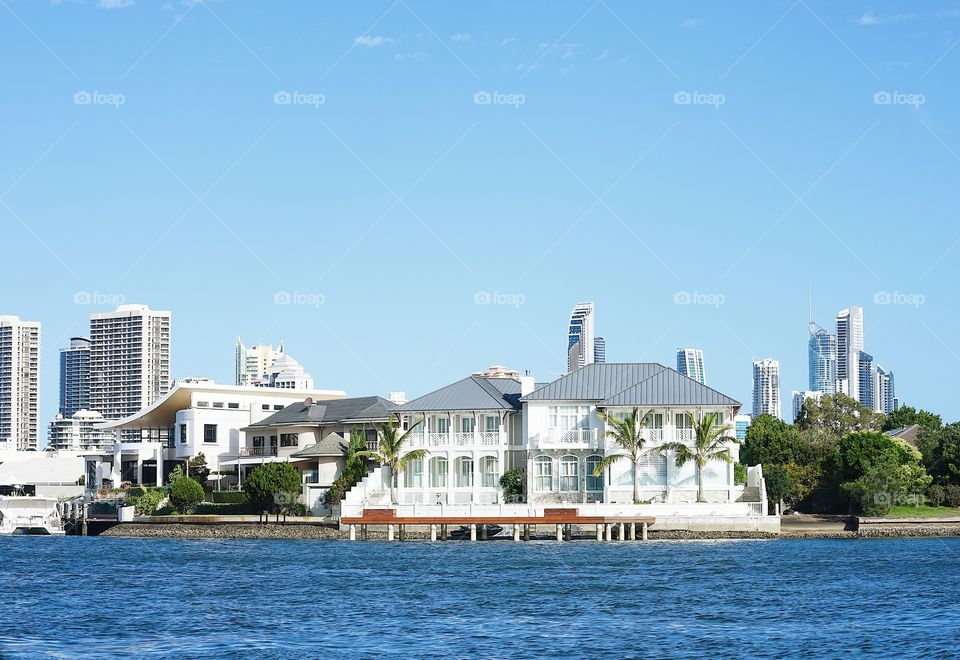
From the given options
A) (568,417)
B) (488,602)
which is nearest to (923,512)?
(568,417)

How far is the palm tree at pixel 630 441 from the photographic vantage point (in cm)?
7875

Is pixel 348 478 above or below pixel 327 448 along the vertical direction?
below

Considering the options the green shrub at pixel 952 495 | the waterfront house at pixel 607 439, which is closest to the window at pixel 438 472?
the waterfront house at pixel 607 439

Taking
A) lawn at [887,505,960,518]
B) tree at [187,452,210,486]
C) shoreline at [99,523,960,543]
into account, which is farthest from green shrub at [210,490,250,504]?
lawn at [887,505,960,518]

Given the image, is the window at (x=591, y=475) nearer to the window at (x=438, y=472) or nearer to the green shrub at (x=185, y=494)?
the window at (x=438, y=472)

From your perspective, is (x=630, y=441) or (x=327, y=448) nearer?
(x=630, y=441)

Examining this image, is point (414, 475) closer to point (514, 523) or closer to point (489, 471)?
point (489, 471)

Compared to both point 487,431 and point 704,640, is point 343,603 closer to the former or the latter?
point 704,640

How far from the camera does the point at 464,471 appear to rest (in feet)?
277

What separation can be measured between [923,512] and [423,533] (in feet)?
99.6

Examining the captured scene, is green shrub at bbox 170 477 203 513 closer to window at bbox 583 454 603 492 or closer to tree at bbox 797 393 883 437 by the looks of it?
window at bbox 583 454 603 492

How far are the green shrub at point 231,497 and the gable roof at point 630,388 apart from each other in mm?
20179

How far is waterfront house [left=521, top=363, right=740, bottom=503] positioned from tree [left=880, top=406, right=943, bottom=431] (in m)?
37.1

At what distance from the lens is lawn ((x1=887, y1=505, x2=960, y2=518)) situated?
81.3 m
